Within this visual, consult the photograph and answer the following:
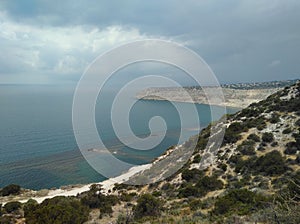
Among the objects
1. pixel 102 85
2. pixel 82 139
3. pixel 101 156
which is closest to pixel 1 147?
pixel 82 139

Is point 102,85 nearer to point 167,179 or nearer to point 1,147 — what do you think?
point 167,179

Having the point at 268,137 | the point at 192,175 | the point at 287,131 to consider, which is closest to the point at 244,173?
the point at 192,175

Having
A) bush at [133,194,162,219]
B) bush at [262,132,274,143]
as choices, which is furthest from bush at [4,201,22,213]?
bush at [262,132,274,143]

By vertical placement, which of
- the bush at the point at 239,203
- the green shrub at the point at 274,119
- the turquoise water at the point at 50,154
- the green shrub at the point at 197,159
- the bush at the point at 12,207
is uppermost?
the green shrub at the point at 274,119

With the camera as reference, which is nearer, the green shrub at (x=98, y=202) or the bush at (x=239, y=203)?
the bush at (x=239, y=203)

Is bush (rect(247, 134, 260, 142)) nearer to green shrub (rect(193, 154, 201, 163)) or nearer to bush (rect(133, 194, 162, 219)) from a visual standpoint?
green shrub (rect(193, 154, 201, 163))

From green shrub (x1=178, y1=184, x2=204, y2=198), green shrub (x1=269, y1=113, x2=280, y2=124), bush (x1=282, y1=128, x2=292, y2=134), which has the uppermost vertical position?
green shrub (x1=269, y1=113, x2=280, y2=124)

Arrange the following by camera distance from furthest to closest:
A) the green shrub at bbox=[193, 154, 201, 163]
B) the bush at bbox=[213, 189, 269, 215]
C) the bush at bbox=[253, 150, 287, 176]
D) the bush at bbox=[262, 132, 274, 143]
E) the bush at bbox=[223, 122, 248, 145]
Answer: the bush at bbox=[223, 122, 248, 145]
the green shrub at bbox=[193, 154, 201, 163]
the bush at bbox=[262, 132, 274, 143]
the bush at bbox=[253, 150, 287, 176]
the bush at bbox=[213, 189, 269, 215]

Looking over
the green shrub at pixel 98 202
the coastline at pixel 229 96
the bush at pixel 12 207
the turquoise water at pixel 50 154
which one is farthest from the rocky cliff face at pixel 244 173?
the coastline at pixel 229 96

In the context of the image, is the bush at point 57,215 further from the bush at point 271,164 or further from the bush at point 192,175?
the bush at point 271,164
